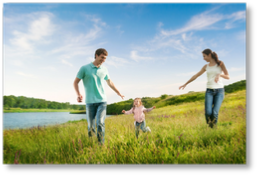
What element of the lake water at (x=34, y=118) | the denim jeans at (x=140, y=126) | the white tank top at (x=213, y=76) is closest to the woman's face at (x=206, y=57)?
the white tank top at (x=213, y=76)

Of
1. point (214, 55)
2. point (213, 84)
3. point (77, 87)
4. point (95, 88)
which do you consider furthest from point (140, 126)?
point (214, 55)

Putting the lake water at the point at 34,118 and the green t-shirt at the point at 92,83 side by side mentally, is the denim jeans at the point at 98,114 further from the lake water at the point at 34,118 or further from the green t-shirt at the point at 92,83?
the lake water at the point at 34,118

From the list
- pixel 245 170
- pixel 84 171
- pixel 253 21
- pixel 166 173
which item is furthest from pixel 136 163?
pixel 253 21

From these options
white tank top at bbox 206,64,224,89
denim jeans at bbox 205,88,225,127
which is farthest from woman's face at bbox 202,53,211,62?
denim jeans at bbox 205,88,225,127

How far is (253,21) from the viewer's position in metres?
3.62

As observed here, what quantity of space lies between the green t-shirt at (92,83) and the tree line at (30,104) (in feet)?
2.15

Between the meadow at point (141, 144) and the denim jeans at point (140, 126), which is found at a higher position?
the denim jeans at point (140, 126)

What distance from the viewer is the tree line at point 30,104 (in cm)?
391

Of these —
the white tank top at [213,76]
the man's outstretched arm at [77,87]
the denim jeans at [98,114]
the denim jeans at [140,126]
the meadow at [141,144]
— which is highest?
the white tank top at [213,76]

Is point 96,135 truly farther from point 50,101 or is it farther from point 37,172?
point 50,101

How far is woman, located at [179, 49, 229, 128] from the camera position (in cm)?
380

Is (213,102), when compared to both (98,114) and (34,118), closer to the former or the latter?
(98,114)

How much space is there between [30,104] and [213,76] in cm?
456

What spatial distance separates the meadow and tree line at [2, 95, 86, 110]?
582 mm
